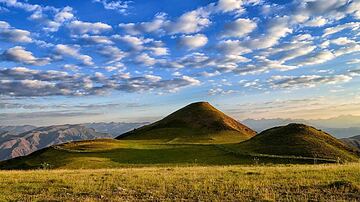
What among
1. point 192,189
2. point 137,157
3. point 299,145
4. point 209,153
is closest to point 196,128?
point 209,153

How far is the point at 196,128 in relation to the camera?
5945 inches

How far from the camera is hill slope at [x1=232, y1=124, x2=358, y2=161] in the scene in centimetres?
7969

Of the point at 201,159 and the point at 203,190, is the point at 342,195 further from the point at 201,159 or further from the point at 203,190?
the point at 201,159

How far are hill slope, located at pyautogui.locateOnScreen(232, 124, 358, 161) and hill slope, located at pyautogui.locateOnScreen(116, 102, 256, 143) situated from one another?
98.1 ft

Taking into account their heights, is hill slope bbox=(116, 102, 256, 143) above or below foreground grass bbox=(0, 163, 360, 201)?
above

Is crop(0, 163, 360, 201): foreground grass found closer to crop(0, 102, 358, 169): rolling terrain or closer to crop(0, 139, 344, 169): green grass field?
crop(0, 102, 358, 169): rolling terrain

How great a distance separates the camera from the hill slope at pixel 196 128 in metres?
135

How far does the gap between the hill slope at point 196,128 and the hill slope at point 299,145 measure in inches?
1177

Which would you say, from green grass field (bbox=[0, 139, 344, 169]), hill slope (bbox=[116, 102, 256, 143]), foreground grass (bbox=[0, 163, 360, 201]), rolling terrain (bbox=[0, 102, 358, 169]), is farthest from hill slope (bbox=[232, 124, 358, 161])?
foreground grass (bbox=[0, 163, 360, 201])

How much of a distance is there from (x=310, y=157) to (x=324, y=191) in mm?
57159

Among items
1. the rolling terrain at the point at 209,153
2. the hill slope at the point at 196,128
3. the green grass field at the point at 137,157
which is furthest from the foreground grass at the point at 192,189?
the hill slope at the point at 196,128

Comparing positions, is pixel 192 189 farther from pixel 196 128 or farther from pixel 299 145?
pixel 196 128

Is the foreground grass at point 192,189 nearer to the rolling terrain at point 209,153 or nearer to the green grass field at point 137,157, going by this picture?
the rolling terrain at point 209,153

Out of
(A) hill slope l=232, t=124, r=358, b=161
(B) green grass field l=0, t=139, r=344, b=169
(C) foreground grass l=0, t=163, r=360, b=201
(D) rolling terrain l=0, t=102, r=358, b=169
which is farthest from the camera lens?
(A) hill slope l=232, t=124, r=358, b=161
